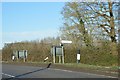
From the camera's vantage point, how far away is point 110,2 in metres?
41.9

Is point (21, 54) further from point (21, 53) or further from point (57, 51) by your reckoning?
point (57, 51)

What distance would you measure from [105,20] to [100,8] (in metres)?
1.88

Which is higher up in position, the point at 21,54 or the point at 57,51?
the point at 57,51

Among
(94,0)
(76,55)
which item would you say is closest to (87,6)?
(94,0)


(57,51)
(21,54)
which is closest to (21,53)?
(21,54)

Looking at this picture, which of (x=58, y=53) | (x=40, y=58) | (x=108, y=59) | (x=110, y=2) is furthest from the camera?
(x=40, y=58)

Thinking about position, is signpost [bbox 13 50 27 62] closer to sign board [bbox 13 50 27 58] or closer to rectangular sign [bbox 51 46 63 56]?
sign board [bbox 13 50 27 58]

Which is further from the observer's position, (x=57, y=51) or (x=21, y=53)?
(x=21, y=53)

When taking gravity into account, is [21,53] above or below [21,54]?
above

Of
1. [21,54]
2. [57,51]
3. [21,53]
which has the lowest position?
[21,54]

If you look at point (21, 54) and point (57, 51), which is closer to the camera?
point (57, 51)

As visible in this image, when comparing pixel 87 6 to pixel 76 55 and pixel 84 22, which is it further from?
pixel 76 55

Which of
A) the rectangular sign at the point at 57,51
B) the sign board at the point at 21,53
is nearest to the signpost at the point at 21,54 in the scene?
the sign board at the point at 21,53

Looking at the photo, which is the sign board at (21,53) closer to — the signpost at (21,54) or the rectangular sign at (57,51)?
the signpost at (21,54)
